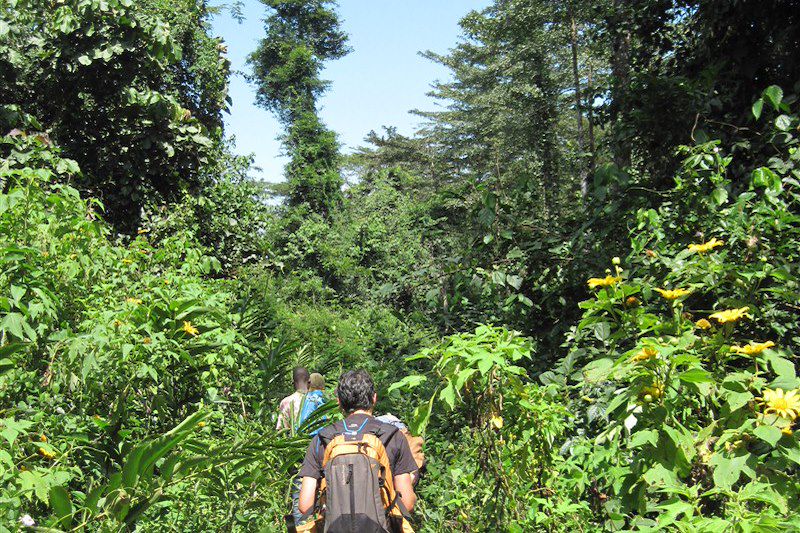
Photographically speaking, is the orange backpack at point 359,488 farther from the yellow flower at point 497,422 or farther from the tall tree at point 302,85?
the tall tree at point 302,85

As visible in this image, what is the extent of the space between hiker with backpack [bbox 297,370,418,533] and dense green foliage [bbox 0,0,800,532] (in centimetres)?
25

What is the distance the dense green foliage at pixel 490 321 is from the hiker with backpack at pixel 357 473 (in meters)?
0.25

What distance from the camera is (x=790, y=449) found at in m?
2.00

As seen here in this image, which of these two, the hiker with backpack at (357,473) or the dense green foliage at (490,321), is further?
the hiker with backpack at (357,473)

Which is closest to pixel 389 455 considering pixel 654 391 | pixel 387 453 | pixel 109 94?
pixel 387 453

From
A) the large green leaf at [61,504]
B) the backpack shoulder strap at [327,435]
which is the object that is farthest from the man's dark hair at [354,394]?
the large green leaf at [61,504]

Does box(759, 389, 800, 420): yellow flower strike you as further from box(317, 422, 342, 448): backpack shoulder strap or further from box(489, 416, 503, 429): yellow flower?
box(317, 422, 342, 448): backpack shoulder strap

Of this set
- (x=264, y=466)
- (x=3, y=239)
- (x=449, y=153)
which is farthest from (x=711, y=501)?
(x=449, y=153)

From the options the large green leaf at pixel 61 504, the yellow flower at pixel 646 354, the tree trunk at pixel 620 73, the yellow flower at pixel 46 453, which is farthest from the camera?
the tree trunk at pixel 620 73

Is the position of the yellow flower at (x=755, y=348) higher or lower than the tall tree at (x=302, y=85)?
lower

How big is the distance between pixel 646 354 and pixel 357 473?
125 cm

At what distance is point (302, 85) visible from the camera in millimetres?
27562

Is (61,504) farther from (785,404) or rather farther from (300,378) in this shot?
(300,378)

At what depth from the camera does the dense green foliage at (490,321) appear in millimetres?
2318
